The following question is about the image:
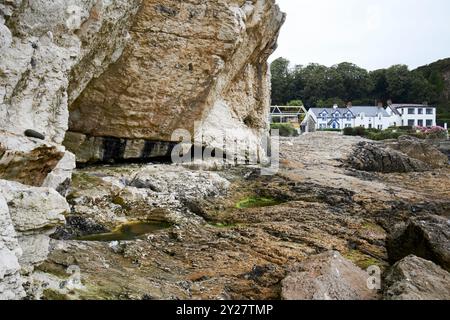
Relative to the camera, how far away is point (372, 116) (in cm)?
8094

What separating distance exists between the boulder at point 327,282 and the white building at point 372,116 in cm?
Result: 7056

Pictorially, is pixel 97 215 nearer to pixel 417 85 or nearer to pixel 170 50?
pixel 170 50

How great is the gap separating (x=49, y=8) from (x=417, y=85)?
9240 cm

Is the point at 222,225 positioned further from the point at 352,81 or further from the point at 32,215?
the point at 352,81

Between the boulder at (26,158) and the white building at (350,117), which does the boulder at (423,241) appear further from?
the white building at (350,117)

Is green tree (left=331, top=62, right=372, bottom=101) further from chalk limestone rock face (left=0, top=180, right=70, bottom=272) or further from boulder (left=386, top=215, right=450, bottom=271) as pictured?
chalk limestone rock face (left=0, top=180, right=70, bottom=272)

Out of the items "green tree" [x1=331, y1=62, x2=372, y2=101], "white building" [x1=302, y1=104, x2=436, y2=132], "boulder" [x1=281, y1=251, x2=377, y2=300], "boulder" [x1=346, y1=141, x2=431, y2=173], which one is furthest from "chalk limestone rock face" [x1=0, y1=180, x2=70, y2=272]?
"green tree" [x1=331, y1=62, x2=372, y2=101]

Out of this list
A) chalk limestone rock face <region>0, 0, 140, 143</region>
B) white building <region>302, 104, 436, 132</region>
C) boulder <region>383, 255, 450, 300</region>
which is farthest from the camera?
white building <region>302, 104, 436, 132</region>

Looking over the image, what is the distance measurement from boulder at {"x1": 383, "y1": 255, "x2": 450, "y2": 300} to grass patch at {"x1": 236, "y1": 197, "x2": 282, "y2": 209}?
693 centimetres

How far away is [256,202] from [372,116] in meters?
70.9

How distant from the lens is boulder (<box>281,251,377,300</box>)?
696 cm

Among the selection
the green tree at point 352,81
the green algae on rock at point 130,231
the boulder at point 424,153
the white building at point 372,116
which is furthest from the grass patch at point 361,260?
the green tree at point 352,81

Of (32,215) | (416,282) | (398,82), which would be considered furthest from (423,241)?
(398,82)
